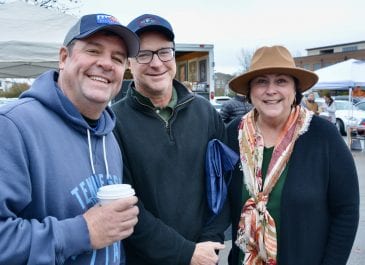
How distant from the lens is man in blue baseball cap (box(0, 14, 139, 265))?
1.31 metres

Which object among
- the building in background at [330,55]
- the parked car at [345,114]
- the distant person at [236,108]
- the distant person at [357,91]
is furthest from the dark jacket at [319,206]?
the building in background at [330,55]

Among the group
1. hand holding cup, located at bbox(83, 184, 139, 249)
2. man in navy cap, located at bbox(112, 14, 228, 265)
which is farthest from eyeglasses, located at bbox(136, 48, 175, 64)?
hand holding cup, located at bbox(83, 184, 139, 249)

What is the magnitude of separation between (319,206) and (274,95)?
2.33 ft

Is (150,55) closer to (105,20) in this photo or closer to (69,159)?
(105,20)

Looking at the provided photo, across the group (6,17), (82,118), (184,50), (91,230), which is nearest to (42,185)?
(91,230)

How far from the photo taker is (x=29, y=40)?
5.80 meters

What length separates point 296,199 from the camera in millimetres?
2166

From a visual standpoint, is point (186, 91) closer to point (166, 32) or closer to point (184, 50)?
point (166, 32)

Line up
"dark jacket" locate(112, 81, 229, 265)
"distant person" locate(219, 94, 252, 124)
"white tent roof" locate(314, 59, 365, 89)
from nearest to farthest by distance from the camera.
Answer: "dark jacket" locate(112, 81, 229, 265)
"distant person" locate(219, 94, 252, 124)
"white tent roof" locate(314, 59, 365, 89)

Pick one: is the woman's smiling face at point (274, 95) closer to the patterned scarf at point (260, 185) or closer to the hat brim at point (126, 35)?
the patterned scarf at point (260, 185)

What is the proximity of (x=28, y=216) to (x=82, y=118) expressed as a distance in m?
0.48

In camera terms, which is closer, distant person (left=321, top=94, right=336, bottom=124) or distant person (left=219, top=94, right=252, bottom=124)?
distant person (left=219, top=94, right=252, bottom=124)

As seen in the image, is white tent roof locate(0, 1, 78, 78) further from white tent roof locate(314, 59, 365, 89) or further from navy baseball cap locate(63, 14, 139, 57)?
white tent roof locate(314, 59, 365, 89)

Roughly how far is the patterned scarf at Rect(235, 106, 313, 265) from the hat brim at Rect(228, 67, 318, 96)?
0.19m
